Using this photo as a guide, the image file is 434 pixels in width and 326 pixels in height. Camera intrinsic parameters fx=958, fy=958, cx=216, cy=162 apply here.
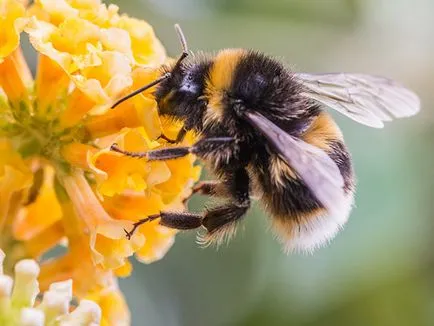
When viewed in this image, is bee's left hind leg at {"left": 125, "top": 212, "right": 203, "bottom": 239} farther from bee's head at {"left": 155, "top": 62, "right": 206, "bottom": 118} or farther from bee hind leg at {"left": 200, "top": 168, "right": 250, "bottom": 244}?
bee's head at {"left": 155, "top": 62, "right": 206, "bottom": 118}

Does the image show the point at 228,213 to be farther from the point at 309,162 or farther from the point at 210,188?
the point at 309,162

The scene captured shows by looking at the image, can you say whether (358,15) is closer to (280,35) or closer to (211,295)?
(280,35)

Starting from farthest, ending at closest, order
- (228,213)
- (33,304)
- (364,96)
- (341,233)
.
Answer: (341,233), (364,96), (228,213), (33,304)

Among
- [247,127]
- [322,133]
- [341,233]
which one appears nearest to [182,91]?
[247,127]

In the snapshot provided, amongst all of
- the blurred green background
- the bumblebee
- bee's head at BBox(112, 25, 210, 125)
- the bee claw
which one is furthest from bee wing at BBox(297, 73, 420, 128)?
the blurred green background

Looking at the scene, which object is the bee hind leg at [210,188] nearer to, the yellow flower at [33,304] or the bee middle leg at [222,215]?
the bee middle leg at [222,215]

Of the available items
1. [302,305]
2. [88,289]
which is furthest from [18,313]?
[302,305]

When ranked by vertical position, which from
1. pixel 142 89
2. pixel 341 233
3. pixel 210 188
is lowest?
pixel 341 233
